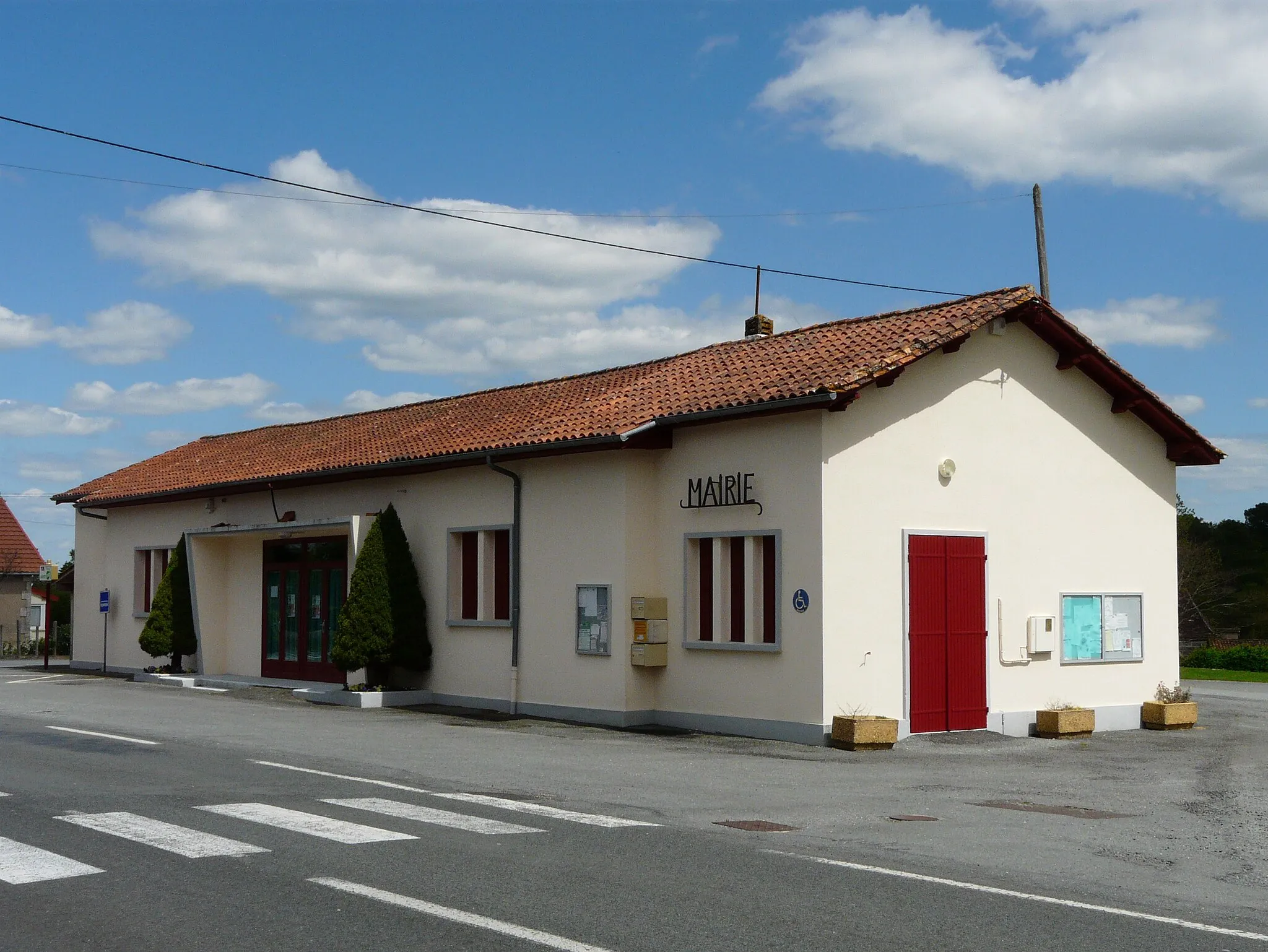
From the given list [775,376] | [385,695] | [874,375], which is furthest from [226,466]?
[874,375]

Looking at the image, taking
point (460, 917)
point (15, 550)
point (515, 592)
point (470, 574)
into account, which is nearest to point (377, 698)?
point (470, 574)

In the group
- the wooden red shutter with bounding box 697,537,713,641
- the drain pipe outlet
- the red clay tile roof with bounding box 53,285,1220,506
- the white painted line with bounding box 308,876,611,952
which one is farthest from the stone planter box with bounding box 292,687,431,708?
the white painted line with bounding box 308,876,611,952

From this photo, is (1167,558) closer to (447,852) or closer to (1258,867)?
(1258,867)

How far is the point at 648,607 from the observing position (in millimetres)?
17688

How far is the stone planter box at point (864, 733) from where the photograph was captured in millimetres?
15398

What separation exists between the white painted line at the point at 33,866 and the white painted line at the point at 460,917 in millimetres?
1394

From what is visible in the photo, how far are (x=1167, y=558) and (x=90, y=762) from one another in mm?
15012

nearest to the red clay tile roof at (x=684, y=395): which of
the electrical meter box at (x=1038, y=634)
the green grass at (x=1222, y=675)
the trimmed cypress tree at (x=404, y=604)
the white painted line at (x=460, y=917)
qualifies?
the trimmed cypress tree at (x=404, y=604)

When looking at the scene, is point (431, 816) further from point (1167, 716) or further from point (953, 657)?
point (1167, 716)

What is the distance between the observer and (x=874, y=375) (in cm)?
1568

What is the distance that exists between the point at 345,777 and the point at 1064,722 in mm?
9872

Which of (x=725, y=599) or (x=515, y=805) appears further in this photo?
(x=725, y=599)

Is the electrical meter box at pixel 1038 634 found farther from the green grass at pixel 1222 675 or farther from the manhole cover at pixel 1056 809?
the green grass at pixel 1222 675

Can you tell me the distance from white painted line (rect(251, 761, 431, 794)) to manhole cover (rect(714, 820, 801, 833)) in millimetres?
2661
